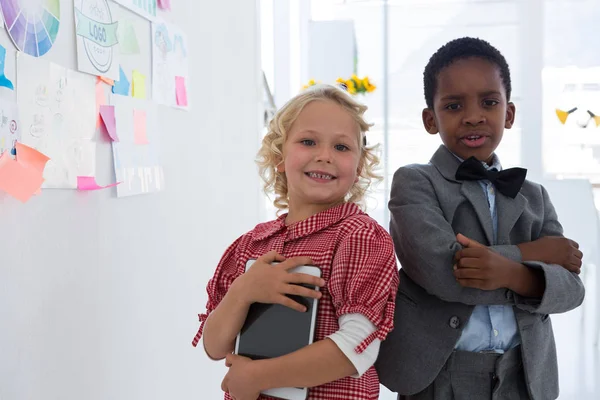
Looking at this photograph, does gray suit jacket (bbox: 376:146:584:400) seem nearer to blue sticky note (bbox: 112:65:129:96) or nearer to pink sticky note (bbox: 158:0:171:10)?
blue sticky note (bbox: 112:65:129:96)

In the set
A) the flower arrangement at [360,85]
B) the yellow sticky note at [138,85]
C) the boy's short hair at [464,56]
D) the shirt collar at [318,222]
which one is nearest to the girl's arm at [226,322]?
the shirt collar at [318,222]

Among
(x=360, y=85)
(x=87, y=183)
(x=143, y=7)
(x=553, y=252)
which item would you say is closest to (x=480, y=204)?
(x=553, y=252)

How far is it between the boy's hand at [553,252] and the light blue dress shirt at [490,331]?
0.25 feet

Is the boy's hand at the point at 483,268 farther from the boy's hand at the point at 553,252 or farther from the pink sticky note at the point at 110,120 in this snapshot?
the pink sticky note at the point at 110,120

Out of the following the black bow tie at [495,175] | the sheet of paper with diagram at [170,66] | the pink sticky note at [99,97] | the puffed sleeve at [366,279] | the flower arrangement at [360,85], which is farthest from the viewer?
the flower arrangement at [360,85]

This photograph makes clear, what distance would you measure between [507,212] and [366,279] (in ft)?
1.22

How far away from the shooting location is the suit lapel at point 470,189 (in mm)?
1177

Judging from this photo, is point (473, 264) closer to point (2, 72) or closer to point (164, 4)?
point (2, 72)

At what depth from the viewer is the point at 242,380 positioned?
3.24ft

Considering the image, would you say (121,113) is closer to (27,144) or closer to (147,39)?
(147,39)

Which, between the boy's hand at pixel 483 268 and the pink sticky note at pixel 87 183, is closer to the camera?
the boy's hand at pixel 483 268

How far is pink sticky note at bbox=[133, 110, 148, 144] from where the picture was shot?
1559 millimetres

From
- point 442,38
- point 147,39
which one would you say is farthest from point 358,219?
point 442,38

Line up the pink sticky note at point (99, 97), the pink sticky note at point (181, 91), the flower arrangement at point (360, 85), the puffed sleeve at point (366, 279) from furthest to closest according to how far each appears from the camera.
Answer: the flower arrangement at point (360, 85)
the pink sticky note at point (181, 91)
the pink sticky note at point (99, 97)
the puffed sleeve at point (366, 279)
